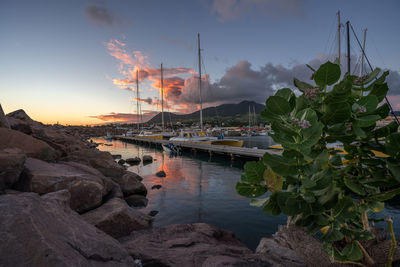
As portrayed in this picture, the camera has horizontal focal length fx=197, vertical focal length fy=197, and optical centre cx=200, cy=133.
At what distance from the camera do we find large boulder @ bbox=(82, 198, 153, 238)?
18.1ft

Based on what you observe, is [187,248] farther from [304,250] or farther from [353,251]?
[353,251]

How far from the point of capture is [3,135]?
6547mm

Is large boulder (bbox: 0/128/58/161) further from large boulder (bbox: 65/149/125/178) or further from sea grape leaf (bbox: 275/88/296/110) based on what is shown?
sea grape leaf (bbox: 275/88/296/110)

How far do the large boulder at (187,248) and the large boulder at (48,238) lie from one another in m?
0.99

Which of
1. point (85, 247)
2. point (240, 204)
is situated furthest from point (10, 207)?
point (240, 204)

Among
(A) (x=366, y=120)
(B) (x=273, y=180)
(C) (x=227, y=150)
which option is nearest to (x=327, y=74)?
(A) (x=366, y=120)

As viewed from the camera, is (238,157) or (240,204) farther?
(238,157)

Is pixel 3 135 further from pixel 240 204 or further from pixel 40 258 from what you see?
pixel 240 204

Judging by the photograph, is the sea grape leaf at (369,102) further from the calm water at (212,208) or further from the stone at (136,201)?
the stone at (136,201)

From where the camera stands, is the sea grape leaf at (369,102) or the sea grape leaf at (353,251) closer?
the sea grape leaf at (369,102)

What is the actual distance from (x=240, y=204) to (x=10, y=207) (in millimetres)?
8894

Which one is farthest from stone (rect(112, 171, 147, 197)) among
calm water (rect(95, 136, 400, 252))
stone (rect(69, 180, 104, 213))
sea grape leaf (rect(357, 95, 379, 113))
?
sea grape leaf (rect(357, 95, 379, 113))

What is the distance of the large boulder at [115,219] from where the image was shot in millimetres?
5512

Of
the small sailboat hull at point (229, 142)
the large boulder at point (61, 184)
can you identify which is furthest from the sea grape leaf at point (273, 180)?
the small sailboat hull at point (229, 142)
